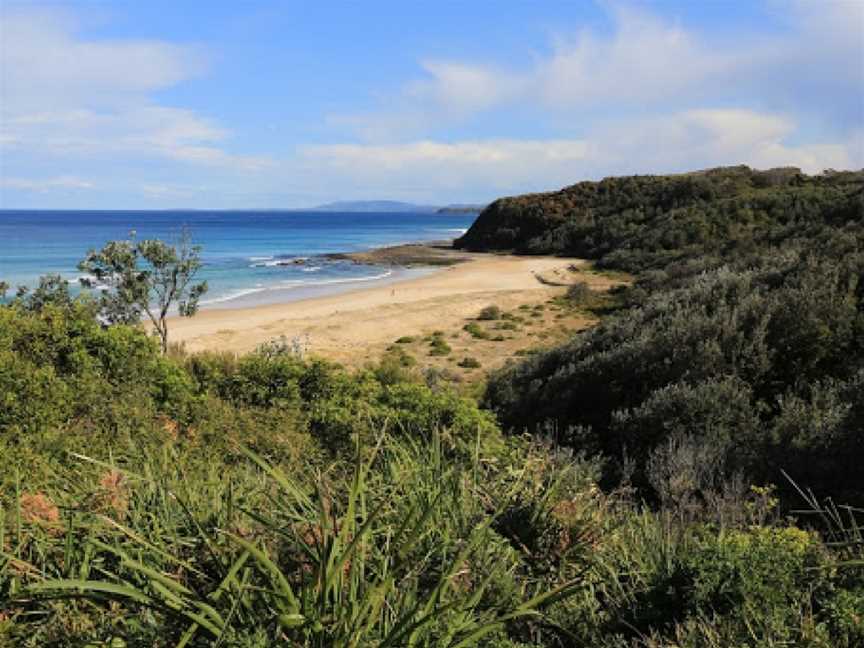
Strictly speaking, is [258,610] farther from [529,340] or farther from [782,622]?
[529,340]

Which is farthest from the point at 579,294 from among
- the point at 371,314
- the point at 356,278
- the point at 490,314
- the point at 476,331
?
the point at 356,278

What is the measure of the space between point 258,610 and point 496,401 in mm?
10757

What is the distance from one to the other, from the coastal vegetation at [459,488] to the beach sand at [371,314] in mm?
9809

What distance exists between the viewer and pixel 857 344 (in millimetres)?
9867

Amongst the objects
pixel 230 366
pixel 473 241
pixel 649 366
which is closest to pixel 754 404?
pixel 649 366

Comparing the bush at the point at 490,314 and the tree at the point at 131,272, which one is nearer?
the tree at the point at 131,272

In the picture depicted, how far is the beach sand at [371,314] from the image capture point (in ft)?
83.8

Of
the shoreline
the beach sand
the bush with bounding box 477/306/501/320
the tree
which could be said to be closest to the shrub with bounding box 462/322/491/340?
the beach sand

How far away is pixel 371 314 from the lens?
32.2 meters

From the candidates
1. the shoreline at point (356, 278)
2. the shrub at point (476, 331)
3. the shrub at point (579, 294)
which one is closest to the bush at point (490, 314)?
the shrub at point (476, 331)

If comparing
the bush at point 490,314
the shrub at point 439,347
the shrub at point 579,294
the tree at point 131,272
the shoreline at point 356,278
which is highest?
the tree at point 131,272

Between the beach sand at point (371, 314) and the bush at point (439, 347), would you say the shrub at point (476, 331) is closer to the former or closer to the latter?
the beach sand at point (371, 314)

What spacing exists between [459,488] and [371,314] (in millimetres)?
28511

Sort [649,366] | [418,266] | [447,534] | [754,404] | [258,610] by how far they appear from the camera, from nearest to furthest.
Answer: [258,610], [447,534], [754,404], [649,366], [418,266]
